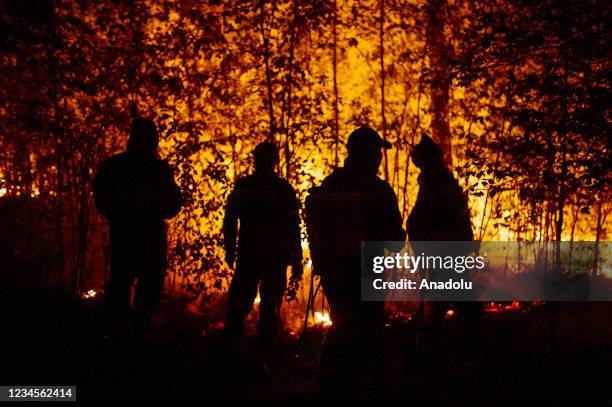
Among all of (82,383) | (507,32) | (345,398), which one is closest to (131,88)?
(82,383)

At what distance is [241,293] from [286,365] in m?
0.99

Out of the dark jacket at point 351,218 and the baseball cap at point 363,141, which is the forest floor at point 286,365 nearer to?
the dark jacket at point 351,218

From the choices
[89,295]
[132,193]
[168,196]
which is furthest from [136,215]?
[89,295]

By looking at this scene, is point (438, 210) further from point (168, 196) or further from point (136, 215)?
point (136, 215)

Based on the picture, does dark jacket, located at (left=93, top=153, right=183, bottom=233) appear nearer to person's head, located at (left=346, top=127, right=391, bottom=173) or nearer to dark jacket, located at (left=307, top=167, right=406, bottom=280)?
dark jacket, located at (left=307, top=167, right=406, bottom=280)

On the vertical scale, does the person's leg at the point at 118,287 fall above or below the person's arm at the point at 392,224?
below

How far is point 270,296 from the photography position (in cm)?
411

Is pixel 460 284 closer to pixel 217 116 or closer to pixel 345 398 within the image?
pixel 345 398

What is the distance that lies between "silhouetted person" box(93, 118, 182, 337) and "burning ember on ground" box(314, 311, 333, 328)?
2.32m

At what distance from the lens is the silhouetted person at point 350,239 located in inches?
105

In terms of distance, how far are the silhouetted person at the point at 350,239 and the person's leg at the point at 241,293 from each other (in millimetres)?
1375

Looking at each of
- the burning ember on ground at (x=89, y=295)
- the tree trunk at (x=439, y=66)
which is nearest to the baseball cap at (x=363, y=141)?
the tree trunk at (x=439, y=66)

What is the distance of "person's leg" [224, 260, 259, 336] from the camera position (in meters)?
4.05

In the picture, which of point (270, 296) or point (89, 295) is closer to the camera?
point (270, 296)
